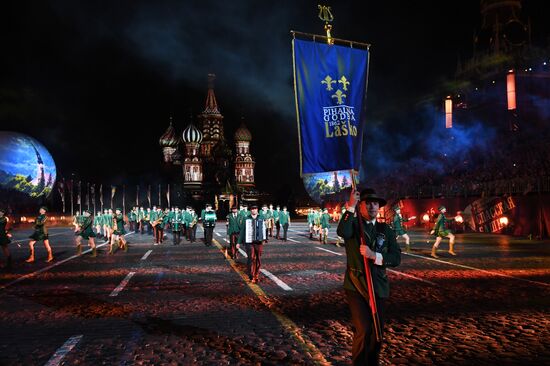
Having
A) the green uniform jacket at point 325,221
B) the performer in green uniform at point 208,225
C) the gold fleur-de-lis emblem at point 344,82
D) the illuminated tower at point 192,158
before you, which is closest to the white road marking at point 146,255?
the performer in green uniform at point 208,225

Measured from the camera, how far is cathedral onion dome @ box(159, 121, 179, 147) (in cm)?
11119

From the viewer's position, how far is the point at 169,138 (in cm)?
11138

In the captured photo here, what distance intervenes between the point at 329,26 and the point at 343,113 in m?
2.53

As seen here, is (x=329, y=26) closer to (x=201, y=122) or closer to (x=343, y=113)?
(x=343, y=113)

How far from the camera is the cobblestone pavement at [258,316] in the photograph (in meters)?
5.89

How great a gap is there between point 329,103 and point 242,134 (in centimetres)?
9704

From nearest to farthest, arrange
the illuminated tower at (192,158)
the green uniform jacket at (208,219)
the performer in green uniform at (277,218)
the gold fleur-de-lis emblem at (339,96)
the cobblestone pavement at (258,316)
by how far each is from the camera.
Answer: the cobblestone pavement at (258,316) → the gold fleur-de-lis emblem at (339,96) → the green uniform jacket at (208,219) → the performer in green uniform at (277,218) → the illuminated tower at (192,158)

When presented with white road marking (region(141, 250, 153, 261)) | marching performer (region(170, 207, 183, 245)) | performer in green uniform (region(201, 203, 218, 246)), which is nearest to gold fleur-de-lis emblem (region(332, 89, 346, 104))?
white road marking (region(141, 250, 153, 261))

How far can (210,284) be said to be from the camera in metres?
11.5

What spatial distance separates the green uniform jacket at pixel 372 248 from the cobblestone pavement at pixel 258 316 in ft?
4.70

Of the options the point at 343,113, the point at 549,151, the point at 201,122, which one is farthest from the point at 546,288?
the point at 201,122

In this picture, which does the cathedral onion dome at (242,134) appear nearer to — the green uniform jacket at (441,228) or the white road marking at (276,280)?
the green uniform jacket at (441,228)

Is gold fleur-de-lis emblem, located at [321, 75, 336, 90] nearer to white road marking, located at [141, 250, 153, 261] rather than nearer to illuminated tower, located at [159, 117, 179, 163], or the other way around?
white road marking, located at [141, 250, 153, 261]

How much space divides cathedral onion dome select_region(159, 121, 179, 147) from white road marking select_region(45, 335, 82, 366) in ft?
352
